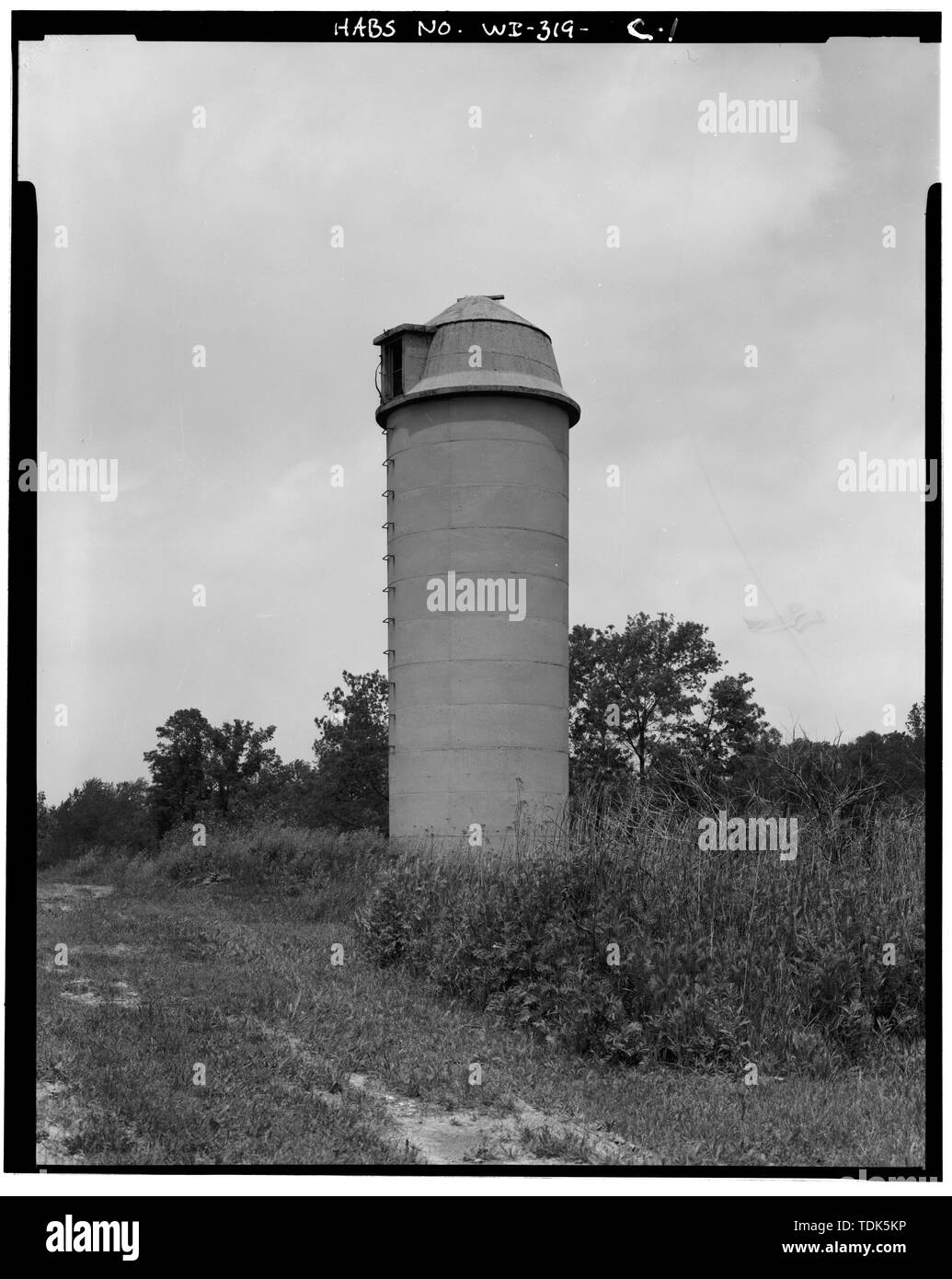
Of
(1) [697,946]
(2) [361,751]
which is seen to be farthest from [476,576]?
(2) [361,751]

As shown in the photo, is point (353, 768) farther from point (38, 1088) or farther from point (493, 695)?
point (38, 1088)

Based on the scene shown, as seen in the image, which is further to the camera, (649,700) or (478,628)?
(649,700)

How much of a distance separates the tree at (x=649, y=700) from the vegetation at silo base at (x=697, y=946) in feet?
82.4

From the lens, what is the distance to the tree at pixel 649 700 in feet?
128

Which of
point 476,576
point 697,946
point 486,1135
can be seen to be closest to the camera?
point 486,1135

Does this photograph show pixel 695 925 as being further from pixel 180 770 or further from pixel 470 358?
pixel 180 770

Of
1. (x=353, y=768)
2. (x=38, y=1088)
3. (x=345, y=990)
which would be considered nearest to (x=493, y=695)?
(x=345, y=990)

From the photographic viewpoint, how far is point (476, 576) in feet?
65.5

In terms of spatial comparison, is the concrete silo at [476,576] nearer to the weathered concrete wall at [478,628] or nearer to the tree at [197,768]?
the weathered concrete wall at [478,628]

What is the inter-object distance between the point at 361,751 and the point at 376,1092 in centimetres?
3733

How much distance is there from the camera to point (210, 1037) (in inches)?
385

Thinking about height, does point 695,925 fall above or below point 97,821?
above

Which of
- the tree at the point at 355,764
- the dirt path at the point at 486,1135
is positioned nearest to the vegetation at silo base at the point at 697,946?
the dirt path at the point at 486,1135

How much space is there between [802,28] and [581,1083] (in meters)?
6.90
